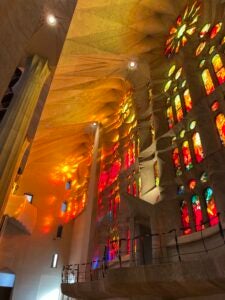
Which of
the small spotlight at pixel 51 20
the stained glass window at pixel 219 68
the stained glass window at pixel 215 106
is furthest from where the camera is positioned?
the stained glass window at pixel 219 68

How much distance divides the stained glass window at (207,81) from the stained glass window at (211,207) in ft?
14.8

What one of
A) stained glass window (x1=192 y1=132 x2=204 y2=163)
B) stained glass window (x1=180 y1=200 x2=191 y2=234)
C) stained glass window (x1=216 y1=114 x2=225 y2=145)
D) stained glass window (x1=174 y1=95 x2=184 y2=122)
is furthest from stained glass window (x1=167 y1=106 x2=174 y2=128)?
stained glass window (x1=180 y1=200 x2=191 y2=234)

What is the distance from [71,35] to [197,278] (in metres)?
14.7

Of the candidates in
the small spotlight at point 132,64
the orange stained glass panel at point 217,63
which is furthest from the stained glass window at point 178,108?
the small spotlight at point 132,64

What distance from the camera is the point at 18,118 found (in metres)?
8.55

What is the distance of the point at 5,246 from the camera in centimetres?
1669

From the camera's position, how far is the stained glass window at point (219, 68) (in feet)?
35.1

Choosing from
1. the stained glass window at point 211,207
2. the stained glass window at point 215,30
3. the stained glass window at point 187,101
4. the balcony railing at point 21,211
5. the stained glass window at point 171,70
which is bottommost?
the stained glass window at point 211,207

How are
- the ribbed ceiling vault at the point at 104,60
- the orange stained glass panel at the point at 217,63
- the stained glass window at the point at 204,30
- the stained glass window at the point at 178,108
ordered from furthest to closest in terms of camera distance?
the ribbed ceiling vault at the point at 104,60 → the stained glass window at the point at 204,30 → the stained glass window at the point at 178,108 → the orange stained glass panel at the point at 217,63

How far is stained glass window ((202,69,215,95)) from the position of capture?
11128mm

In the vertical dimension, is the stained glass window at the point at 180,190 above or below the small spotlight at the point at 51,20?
below

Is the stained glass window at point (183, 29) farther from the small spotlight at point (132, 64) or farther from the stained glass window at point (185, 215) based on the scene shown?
the stained glass window at point (185, 215)

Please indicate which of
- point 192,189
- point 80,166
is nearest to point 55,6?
point 192,189

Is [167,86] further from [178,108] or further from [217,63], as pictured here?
[217,63]
